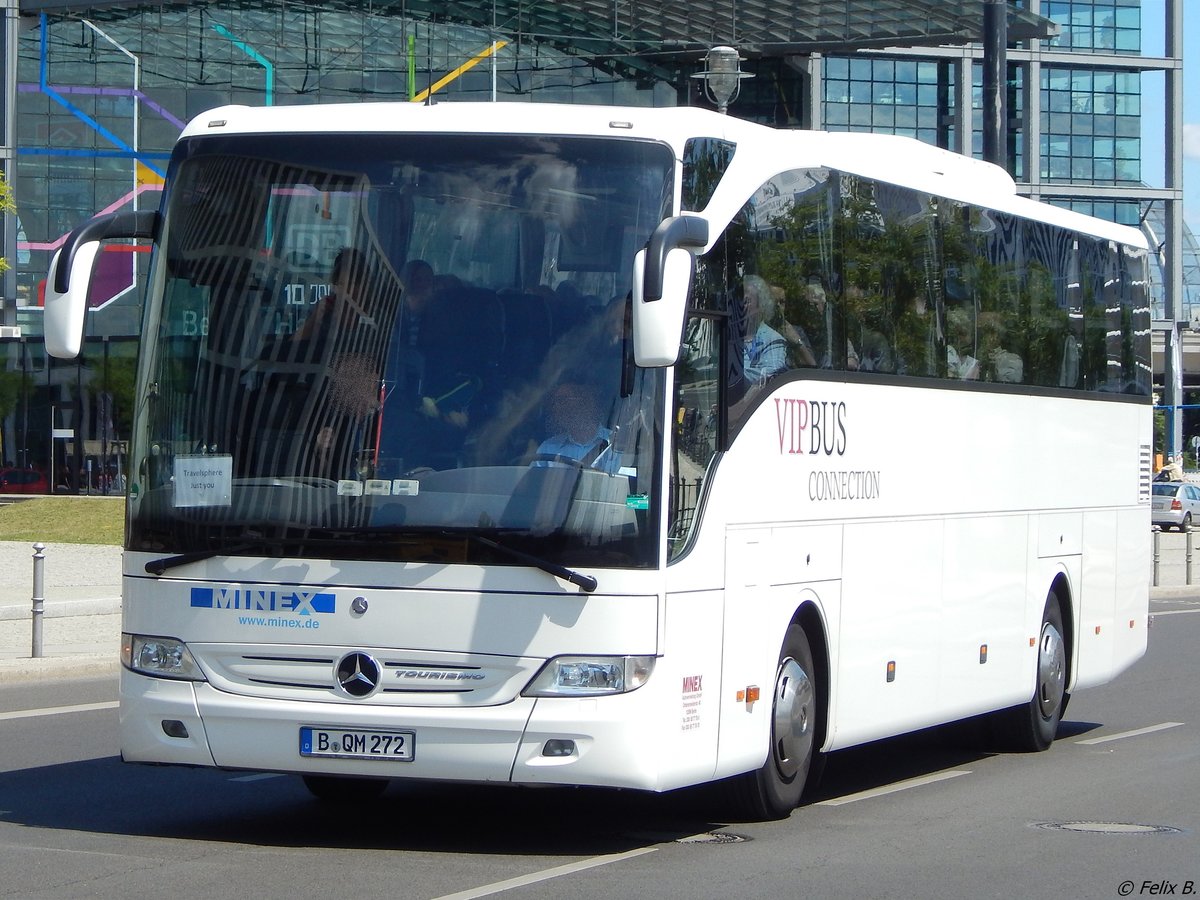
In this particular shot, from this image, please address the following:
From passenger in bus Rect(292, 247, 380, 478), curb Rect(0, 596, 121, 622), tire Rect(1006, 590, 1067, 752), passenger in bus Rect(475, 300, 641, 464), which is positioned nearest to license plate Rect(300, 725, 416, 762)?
passenger in bus Rect(292, 247, 380, 478)

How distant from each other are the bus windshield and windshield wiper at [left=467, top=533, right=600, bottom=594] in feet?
0.08

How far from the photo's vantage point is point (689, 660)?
8.61 metres

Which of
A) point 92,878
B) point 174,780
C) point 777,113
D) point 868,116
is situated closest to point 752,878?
point 92,878

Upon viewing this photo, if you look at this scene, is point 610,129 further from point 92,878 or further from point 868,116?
point 868,116

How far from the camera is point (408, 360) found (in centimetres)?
856

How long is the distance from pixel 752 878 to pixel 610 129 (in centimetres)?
325

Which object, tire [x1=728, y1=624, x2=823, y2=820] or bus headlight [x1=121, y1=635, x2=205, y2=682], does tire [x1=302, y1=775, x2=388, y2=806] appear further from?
tire [x1=728, y1=624, x2=823, y2=820]

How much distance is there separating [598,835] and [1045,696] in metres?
5.37

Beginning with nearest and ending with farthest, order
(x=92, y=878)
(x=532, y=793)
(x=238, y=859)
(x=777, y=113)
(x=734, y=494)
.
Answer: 1. (x=92, y=878)
2. (x=238, y=859)
3. (x=734, y=494)
4. (x=532, y=793)
5. (x=777, y=113)

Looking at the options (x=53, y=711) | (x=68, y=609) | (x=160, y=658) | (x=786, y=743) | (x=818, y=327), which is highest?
(x=818, y=327)

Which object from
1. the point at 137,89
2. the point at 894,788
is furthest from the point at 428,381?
the point at 137,89

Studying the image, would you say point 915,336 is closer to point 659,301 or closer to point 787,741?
point 787,741

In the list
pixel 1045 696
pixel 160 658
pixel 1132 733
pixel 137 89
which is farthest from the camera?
pixel 137 89

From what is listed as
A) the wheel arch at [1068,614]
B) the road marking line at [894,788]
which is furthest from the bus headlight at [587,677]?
the wheel arch at [1068,614]
